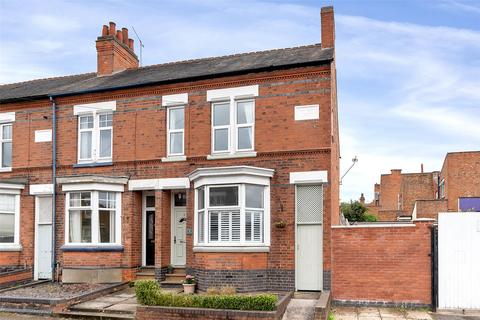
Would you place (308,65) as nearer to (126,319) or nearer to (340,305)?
(340,305)

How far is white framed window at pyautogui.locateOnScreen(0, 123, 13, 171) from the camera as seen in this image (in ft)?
63.6

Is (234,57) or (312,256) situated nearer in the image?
(312,256)

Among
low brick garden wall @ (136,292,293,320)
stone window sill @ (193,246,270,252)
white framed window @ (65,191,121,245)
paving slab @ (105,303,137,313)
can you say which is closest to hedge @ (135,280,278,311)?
low brick garden wall @ (136,292,293,320)

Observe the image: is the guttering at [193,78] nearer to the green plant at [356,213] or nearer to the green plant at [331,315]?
the green plant at [331,315]

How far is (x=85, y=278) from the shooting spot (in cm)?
1673

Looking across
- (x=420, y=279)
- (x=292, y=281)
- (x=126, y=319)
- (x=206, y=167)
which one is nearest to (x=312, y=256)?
(x=292, y=281)

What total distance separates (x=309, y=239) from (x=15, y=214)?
10777mm

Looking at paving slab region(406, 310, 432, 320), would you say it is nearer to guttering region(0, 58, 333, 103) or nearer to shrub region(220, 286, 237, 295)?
shrub region(220, 286, 237, 295)

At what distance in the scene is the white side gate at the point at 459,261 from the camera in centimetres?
1345

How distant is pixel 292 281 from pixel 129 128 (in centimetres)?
752

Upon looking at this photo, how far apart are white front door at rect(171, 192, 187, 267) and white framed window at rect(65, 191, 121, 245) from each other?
72.1 inches

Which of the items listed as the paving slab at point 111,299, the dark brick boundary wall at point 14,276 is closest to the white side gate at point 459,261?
the paving slab at point 111,299

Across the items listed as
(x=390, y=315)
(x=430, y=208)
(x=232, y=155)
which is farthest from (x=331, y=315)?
(x=430, y=208)

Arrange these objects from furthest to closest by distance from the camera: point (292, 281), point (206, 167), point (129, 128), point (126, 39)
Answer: point (126, 39), point (129, 128), point (206, 167), point (292, 281)
